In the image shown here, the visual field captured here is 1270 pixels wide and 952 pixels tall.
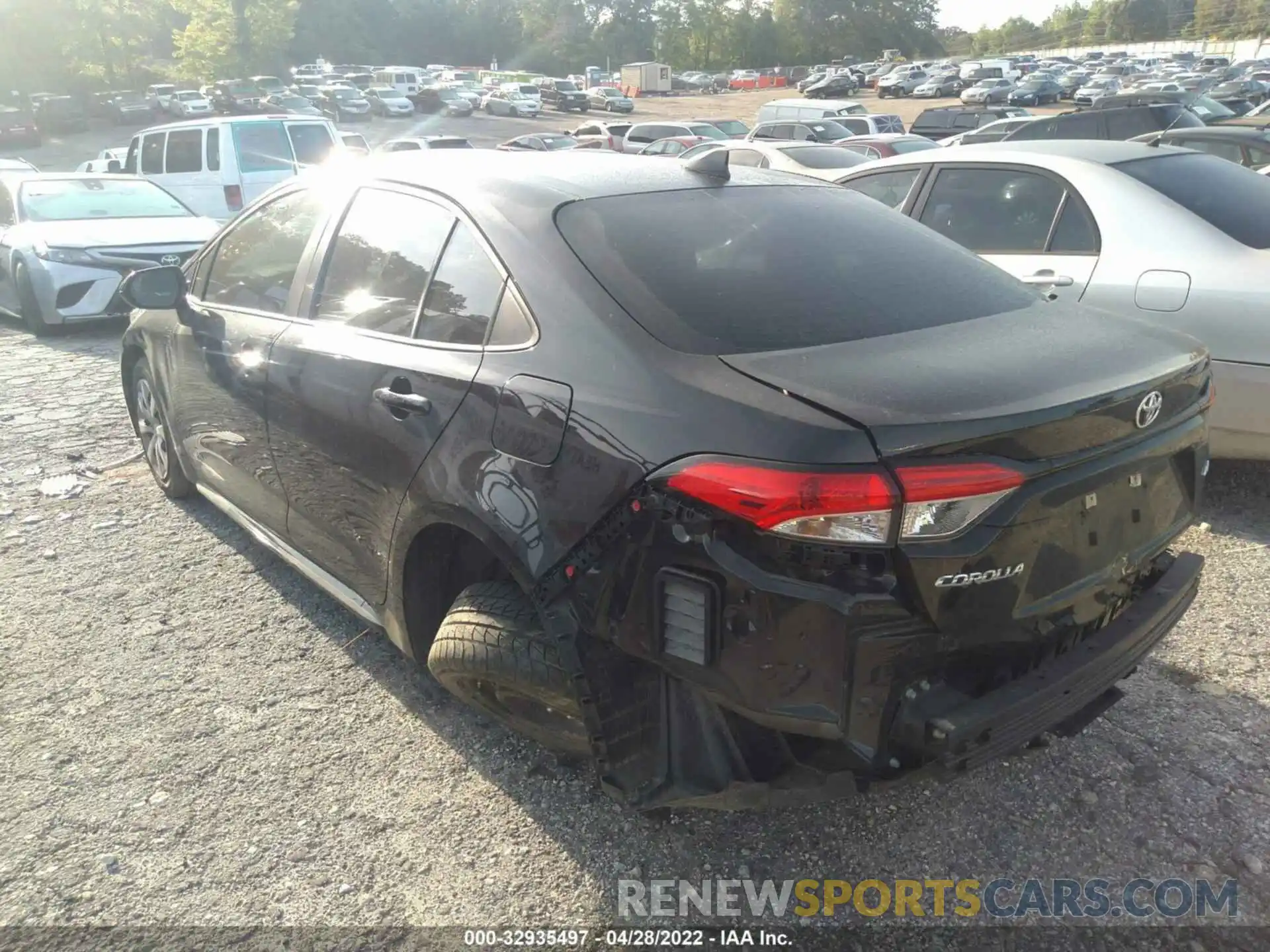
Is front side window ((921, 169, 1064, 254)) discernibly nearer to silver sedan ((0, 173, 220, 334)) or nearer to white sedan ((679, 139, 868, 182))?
silver sedan ((0, 173, 220, 334))

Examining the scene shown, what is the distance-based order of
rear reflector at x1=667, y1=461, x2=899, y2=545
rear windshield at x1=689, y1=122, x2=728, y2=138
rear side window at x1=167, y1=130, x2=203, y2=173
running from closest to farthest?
rear reflector at x1=667, y1=461, x2=899, y2=545 < rear side window at x1=167, y1=130, x2=203, y2=173 < rear windshield at x1=689, y1=122, x2=728, y2=138

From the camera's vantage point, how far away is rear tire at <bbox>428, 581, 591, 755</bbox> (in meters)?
2.39

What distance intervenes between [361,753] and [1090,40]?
11031cm

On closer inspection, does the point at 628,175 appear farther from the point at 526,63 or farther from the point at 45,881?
the point at 526,63

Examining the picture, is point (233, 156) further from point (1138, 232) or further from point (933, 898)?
point (933, 898)

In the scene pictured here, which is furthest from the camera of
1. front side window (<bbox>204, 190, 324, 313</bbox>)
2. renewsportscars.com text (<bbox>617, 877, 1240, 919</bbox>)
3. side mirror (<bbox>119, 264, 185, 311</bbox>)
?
side mirror (<bbox>119, 264, 185, 311</bbox>)

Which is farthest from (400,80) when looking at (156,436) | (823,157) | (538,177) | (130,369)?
(538,177)

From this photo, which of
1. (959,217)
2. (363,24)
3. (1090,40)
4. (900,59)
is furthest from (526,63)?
(959,217)

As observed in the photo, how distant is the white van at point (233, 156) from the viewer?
1230cm

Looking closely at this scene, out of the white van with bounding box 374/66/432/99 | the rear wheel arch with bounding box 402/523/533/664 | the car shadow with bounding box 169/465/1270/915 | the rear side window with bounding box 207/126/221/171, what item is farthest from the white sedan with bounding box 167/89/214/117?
the car shadow with bounding box 169/465/1270/915

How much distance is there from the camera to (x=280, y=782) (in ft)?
9.26

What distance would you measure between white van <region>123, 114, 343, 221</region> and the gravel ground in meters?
9.87

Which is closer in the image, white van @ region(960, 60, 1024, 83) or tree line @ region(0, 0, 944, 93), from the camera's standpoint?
white van @ region(960, 60, 1024, 83)

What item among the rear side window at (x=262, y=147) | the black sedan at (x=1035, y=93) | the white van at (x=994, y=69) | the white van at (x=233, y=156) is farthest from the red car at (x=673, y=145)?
the white van at (x=994, y=69)
